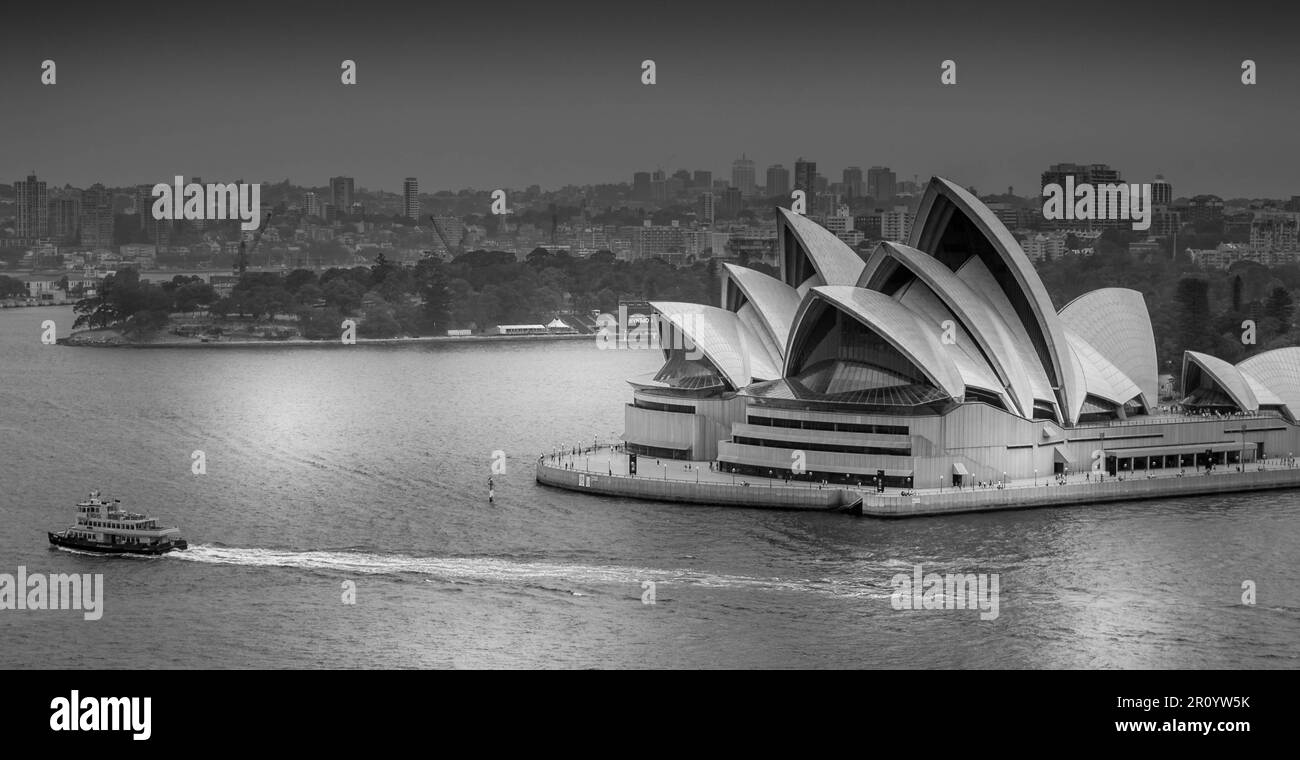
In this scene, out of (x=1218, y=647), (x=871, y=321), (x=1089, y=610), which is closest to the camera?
(x=1218, y=647)

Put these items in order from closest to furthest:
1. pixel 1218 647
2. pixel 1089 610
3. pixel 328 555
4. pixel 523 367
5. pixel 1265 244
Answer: pixel 1218 647, pixel 1089 610, pixel 328 555, pixel 523 367, pixel 1265 244

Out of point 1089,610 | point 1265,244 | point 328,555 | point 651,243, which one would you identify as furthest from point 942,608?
point 651,243

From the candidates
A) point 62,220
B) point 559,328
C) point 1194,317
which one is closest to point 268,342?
point 559,328

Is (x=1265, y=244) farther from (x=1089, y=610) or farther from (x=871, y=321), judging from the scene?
(x=1089, y=610)

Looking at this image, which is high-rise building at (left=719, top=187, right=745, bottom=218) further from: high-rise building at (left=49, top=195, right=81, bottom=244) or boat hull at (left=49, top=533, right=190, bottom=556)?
boat hull at (left=49, top=533, right=190, bottom=556)

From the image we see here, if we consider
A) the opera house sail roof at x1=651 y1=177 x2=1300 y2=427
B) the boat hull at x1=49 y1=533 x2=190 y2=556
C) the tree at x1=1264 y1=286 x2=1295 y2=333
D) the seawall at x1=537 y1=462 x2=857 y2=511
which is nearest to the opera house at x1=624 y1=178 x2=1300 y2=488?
the opera house sail roof at x1=651 y1=177 x2=1300 y2=427

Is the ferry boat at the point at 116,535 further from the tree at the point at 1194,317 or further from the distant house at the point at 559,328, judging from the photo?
the distant house at the point at 559,328
